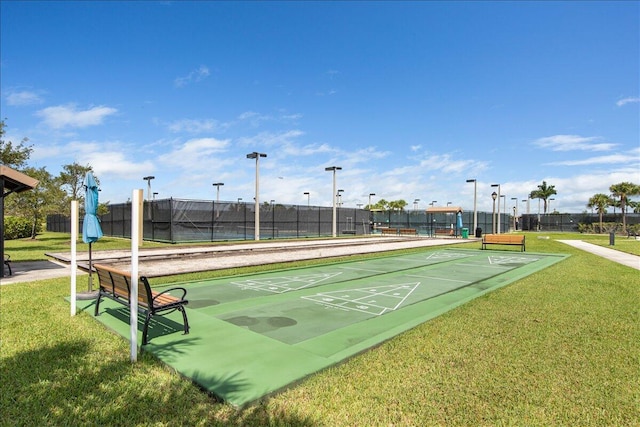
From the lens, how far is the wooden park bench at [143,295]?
15.9 feet

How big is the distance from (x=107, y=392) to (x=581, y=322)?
6860mm

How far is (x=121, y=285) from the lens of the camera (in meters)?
5.65

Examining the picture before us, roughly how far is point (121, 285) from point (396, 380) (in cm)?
435

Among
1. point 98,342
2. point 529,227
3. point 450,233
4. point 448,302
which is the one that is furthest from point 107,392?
point 529,227

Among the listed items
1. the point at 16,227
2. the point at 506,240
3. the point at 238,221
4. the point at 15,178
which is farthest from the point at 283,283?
the point at 16,227

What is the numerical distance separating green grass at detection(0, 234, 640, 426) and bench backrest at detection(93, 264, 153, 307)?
580mm

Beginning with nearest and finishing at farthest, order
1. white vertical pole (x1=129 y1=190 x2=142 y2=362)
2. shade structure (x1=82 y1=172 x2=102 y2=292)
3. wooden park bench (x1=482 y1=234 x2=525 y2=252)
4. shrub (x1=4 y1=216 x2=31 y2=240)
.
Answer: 1. white vertical pole (x1=129 y1=190 x2=142 y2=362)
2. shade structure (x1=82 y1=172 x2=102 y2=292)
3. wooden park bench (x1=482 y1=234 x2=525 y2=252)
4. shrub (x1=4 y1=216 x2=31 y2=240)

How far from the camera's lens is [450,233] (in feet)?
119

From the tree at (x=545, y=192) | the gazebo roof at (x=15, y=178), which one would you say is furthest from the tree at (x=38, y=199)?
the tree at (x=545, y=192)

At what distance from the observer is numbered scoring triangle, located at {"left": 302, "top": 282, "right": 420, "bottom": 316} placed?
7045mm

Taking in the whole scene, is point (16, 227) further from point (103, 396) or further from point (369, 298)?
point (103, 396)

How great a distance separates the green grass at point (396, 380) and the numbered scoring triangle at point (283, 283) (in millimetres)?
3677

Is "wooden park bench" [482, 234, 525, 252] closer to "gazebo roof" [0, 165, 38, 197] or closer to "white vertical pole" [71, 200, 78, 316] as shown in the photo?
"white vertical pole" [71, 200, 78, 316]

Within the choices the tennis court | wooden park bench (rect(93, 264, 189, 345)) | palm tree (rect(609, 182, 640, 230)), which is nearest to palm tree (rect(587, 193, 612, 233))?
palm tree (rect(609, 182, 640, 230))
